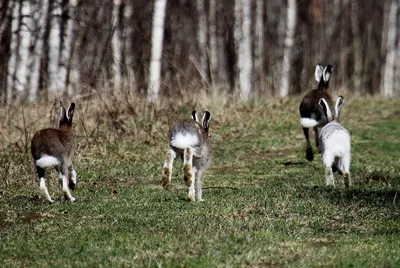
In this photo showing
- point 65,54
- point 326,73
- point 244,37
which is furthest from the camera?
point 244,37

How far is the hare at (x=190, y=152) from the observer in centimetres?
1095

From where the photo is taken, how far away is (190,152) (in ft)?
36.1

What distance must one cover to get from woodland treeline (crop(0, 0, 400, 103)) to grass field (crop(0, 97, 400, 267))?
2.30m

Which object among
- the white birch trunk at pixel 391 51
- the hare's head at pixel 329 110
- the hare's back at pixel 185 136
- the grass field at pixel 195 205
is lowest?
the grass field at pixel 195 205

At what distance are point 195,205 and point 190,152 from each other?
65 cm

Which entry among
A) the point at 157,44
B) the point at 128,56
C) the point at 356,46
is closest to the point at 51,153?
the point at 157,44

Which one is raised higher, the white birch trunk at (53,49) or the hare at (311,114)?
the white birch trunk at (53,49)

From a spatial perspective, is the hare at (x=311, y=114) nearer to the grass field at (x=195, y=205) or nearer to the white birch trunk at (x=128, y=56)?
the grass field at (x=195, y=205)

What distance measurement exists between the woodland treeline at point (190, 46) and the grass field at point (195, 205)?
2300 mm

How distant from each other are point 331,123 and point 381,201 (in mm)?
2739

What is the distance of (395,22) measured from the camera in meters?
45.3

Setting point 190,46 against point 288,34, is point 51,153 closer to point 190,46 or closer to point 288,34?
point 288,34

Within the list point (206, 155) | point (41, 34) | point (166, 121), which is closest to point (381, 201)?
point (206, 155)

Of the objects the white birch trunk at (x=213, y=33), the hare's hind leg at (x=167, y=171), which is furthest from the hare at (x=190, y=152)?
the white birch trunk at (x=213, y=33)
